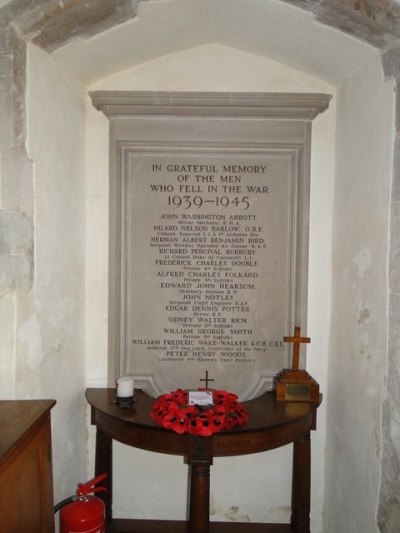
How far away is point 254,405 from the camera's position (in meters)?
2.42

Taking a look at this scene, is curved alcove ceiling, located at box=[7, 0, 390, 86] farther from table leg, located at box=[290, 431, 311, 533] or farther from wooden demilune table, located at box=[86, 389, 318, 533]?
table leg, located at box=[290, 431, 311, 533]

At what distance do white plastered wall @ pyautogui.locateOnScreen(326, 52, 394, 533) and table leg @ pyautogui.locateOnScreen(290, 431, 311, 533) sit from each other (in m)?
0.17

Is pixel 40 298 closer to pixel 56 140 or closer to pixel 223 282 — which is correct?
pixel 56 140

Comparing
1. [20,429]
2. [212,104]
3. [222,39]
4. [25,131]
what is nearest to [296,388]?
[20,429]

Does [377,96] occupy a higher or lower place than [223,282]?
higher

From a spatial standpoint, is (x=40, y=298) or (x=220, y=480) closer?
(x=40, y=298)

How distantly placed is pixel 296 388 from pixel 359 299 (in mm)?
598

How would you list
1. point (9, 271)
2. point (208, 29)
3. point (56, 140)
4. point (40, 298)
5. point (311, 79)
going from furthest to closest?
point (311, 79)
point (208, 29)
point (56, 140)
point (40, 298)
point (9, 271)

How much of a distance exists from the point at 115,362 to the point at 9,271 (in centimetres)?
102

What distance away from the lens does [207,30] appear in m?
2.41

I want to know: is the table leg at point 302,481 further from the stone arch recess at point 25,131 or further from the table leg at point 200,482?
the table leg at point 200,482

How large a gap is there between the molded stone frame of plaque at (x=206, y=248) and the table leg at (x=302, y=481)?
362 mm

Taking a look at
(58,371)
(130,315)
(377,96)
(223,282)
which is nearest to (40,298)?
(58,371)

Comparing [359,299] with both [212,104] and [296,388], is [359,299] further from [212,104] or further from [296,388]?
[212,104]
